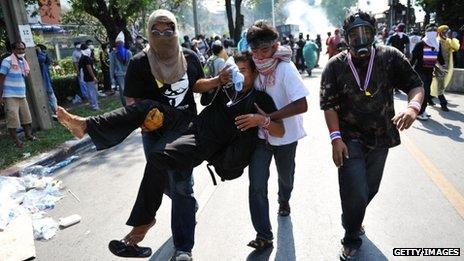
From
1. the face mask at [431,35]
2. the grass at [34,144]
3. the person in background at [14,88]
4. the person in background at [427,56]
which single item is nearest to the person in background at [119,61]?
the grass at [34,144]

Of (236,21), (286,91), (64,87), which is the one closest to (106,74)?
(64,87)

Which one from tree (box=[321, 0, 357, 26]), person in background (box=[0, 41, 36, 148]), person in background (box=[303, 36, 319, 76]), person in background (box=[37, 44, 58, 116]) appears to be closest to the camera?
person in background (box=[0, 41, 36, 148])

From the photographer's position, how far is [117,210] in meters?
4.77

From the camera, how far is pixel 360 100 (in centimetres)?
306

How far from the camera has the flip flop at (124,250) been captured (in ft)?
10.4

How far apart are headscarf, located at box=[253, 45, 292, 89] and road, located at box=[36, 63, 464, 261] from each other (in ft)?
4.47

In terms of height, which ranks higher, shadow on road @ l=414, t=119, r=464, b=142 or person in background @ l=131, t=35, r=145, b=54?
person in background @ l=131, t=35, r=145, b=54

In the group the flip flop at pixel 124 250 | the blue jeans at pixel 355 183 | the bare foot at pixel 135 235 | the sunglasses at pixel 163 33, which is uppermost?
the sunglasses at pixel 163 33

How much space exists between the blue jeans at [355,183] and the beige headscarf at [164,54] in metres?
1.37

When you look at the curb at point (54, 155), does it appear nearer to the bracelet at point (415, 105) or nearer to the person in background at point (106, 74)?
the bracelet at point (415, 105)

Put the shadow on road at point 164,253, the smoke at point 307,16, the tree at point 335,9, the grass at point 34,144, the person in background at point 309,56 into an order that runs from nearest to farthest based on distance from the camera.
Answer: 1. the shadow on road at point 164,253
2. the grass at point 34,144
3. the person in background at point 309,56
4. the smoke at point 307,16
5. the tree at point 335,9

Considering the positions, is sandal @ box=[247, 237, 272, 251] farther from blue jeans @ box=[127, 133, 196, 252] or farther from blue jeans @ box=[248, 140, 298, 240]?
blue jeans @ box=[127, 133, 196, 252]

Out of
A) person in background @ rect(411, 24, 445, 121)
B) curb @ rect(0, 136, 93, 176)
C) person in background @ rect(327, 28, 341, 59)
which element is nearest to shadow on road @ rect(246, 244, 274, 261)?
curb @ rect(0, 136, 93, 176)

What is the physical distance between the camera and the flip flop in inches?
124
